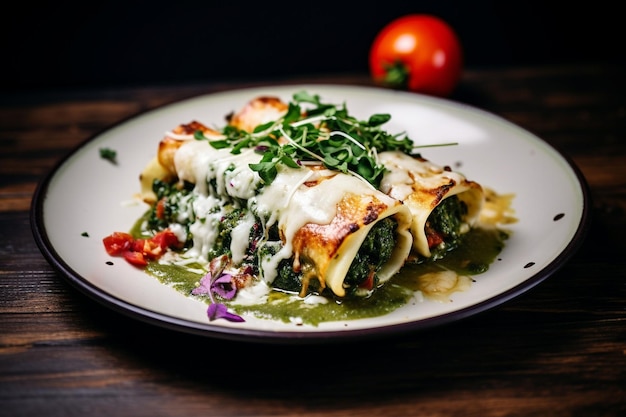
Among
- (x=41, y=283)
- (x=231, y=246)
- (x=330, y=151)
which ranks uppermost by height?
(x=330, y=151)

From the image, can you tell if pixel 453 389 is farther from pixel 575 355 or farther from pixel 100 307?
pixel 100 307

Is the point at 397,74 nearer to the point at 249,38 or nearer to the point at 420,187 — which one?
the point at 249,38

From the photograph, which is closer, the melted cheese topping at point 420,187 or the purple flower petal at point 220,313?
the purple flower petal at point 220,313

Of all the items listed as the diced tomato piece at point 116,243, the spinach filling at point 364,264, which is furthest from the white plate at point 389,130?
the spinach filling at point 364,264

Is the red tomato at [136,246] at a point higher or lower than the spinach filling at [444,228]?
lower

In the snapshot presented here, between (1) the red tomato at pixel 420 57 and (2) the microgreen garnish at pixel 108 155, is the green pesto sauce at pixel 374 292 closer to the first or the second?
(2) the microgreen garnish at pixel 108 155

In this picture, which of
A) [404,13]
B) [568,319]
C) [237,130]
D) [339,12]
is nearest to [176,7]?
[339,12]

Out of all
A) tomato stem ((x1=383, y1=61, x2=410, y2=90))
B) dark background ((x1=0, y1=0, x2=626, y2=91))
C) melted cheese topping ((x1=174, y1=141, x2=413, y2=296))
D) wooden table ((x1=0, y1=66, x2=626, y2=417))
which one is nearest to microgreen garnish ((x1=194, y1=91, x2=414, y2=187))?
melted cheese topping ((x1=174, y1=141, x2=413, y2=296))
